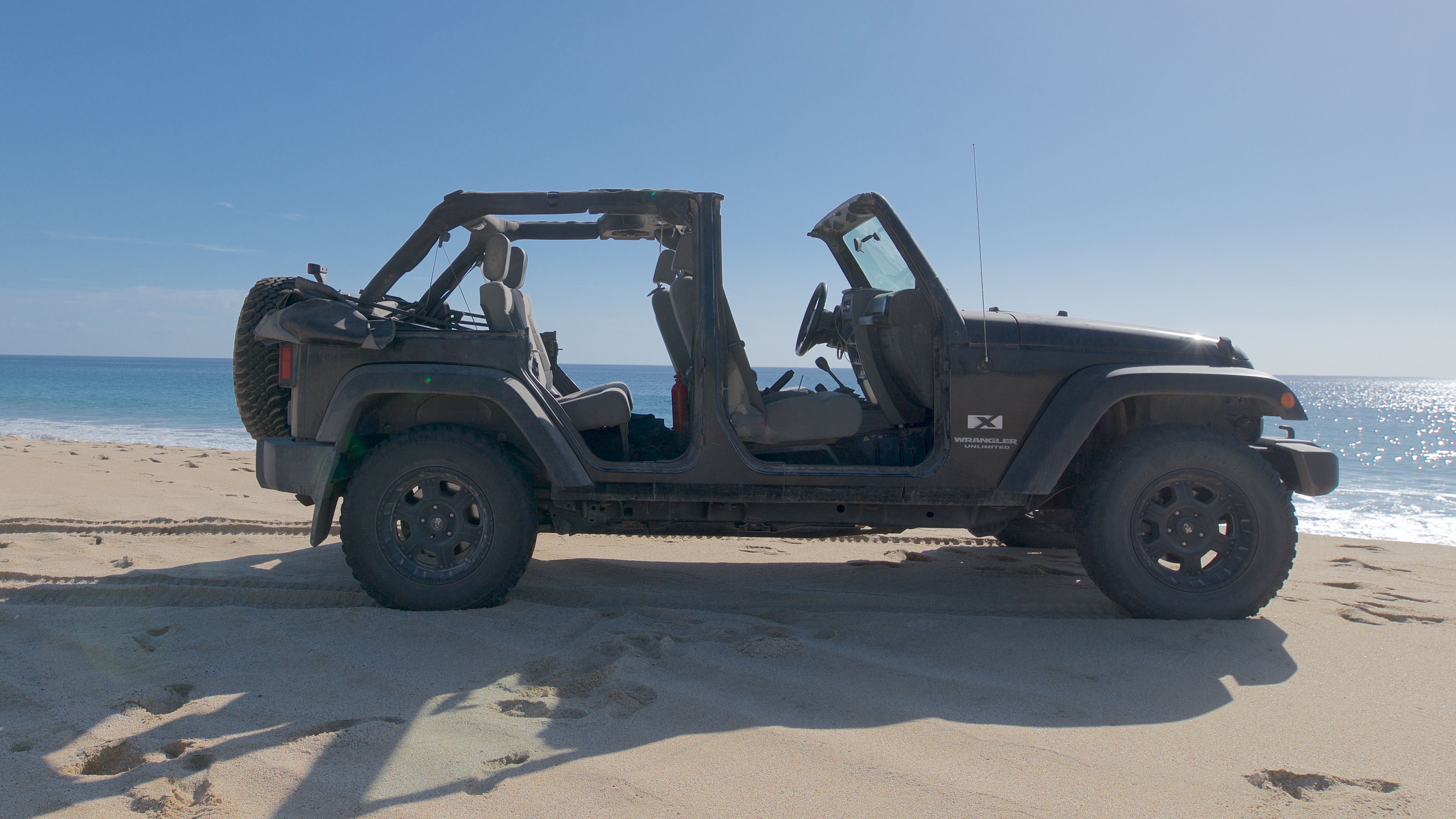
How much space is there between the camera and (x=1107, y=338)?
394 cm

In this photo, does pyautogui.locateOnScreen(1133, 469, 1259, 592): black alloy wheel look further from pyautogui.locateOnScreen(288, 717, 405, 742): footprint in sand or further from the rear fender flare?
pyautogui.locateOnScreen(288, 717, 405, 742): footprint in sand

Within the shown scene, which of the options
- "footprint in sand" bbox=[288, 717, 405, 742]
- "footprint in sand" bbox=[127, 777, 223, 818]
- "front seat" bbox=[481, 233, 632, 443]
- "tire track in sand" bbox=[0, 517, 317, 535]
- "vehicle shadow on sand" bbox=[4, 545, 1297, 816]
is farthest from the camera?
"tire track in sand" bbox=[0, 517, 317, 535]

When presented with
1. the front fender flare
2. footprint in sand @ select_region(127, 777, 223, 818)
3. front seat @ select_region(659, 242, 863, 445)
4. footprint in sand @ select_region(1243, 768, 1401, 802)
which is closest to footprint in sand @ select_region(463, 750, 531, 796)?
footprint in sand @ select_region(127, 777, 223, 818)

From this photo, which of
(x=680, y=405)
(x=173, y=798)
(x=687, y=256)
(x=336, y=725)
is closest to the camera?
(x=173, y=798)

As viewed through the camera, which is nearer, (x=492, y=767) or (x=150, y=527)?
(x=492, y=767)

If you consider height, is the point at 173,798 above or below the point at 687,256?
below

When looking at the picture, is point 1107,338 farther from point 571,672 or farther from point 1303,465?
point 571,672

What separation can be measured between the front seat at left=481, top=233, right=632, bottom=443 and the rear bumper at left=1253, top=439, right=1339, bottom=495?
316 cm

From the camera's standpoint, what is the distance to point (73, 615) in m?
3.51

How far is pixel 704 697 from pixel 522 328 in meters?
2.22

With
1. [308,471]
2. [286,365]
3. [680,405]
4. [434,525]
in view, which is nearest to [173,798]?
[434,525]

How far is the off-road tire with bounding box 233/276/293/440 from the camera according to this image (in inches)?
162

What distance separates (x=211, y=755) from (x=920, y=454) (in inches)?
125

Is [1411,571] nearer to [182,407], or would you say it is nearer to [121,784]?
[121,784]
